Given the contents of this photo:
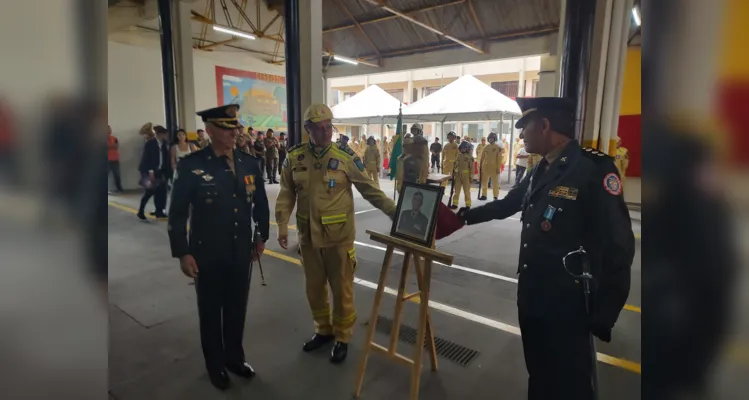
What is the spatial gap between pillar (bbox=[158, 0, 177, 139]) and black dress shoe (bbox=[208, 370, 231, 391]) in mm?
7869

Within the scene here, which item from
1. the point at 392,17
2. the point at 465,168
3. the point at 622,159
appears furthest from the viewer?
the point at 392,17

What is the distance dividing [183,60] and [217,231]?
8152 mm

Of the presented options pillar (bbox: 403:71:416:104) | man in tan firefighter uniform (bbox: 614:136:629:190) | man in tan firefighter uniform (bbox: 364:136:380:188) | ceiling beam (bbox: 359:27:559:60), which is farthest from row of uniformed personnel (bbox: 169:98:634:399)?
pillar (bbox: 403:71:416:104)

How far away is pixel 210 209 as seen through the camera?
7.76 feet

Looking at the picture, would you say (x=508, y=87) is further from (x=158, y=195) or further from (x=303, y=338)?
(x=303, y=338)

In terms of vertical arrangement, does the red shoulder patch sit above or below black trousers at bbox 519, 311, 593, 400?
above

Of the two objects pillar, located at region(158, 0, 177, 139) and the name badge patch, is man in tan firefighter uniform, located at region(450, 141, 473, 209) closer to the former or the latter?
pillar, located at region(158, 0, 177, 139)

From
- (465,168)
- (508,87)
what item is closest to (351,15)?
(465,168)

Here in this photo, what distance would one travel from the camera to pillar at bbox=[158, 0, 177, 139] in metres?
8.77

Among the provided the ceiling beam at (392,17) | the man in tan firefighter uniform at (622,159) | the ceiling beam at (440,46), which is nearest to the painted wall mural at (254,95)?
the ceiling beam at (392,17)

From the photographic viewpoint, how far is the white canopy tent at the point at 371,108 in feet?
45.8

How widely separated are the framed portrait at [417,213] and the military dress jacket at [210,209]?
95 cm
